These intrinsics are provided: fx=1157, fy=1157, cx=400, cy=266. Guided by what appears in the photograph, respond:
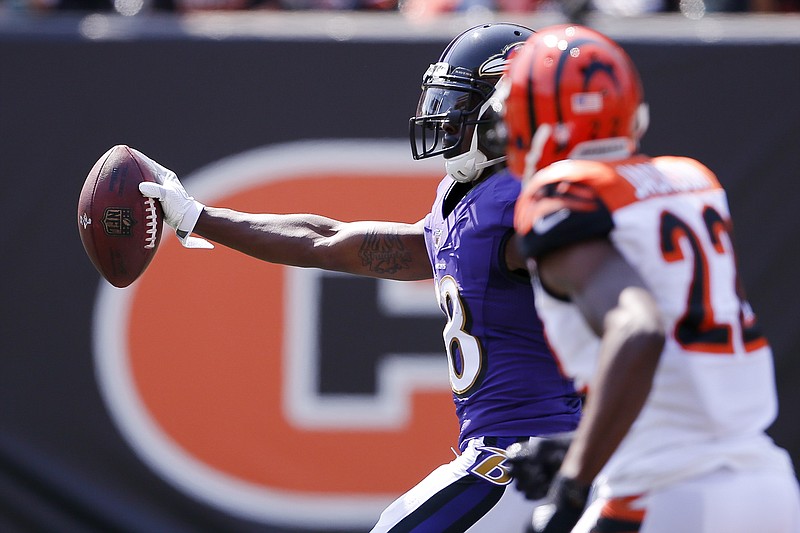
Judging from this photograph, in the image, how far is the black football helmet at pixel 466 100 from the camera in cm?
302

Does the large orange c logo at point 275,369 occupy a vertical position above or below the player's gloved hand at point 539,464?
below

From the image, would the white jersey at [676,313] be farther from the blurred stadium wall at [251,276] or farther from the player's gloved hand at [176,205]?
the blurred stadium wall at [251,276]

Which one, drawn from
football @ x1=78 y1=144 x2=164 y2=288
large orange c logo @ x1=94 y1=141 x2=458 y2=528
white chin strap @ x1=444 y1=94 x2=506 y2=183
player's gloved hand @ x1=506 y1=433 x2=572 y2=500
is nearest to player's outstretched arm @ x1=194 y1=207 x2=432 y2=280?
football @ x1=78 y1=144 x2=164 y2=288

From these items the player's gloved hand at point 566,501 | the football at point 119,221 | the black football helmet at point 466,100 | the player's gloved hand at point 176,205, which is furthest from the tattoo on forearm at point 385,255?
the player's gloved hand at point 566,501

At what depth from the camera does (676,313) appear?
199cm

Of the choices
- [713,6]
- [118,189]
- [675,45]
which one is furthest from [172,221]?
[713,6]

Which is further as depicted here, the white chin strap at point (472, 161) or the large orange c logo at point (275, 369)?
the large orange c logo at point (275, 369)

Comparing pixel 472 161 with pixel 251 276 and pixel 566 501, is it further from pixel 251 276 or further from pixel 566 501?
pixel 251 276

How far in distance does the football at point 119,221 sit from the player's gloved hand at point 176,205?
1.1 inches

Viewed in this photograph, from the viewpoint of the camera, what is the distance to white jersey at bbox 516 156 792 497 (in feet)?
6.51

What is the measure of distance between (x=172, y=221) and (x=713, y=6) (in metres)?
3.40

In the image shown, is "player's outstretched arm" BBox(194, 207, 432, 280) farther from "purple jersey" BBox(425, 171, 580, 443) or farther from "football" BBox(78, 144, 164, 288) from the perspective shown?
"purple jersey" BBox(425, 171, 580, 443)

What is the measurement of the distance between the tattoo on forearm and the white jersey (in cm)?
122

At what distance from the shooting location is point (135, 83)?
4.73m
